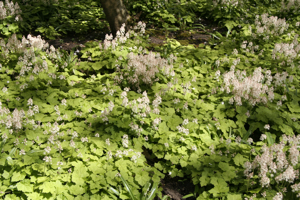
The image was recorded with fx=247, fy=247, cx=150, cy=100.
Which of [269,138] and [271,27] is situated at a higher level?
[271,27]

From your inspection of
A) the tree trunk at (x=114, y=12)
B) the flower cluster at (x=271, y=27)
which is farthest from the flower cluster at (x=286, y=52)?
the tree trunk at (x=114, y=12)

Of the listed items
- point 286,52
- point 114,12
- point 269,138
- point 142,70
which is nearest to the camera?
point 269,138

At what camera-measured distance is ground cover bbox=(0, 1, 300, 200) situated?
319 cm

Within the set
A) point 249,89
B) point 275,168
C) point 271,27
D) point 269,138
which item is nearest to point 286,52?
point 271,27

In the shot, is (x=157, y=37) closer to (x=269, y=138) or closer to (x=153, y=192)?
(x=269, y=138)

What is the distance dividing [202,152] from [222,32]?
522cm

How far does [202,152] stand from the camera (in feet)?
12.3

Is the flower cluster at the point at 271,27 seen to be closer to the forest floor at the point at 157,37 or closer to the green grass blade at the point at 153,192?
the forest floor at the point at 157,37

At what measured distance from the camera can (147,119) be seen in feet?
13.3

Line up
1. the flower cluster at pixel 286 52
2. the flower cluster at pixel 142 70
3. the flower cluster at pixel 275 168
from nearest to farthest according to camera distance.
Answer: the flower cluster at pixel 275 168 → the flower cluster at pixel 142 70 → the flower cluster at pixel 286 52

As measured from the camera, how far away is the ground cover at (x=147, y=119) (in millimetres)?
3191

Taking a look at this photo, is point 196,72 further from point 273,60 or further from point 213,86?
point 273,60

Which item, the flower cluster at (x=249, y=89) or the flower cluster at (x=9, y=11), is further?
the flower cluster at (x=9, y=11)

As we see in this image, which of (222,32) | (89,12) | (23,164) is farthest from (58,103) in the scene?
(222,32)
